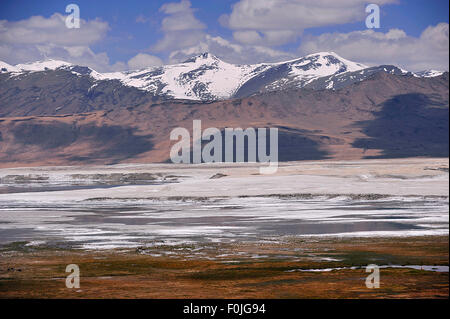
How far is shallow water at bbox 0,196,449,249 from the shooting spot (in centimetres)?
5403

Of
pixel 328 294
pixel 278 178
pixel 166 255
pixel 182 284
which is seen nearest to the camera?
pixel 328 294

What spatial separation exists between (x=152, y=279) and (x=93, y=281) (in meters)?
2.99

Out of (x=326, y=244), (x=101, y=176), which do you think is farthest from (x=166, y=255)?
(x=101, y=176)

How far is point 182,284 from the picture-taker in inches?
1382

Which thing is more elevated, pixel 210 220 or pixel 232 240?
pixel 210 220

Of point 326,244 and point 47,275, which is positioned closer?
point 47,275

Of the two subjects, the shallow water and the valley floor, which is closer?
the valley floor

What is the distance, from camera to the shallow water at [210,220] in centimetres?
5403

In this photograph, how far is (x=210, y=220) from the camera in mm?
65875

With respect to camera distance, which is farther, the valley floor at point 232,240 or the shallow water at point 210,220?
the shallow water at point 210,220

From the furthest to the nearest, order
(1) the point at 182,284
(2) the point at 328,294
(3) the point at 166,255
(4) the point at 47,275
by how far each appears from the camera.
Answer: (3) the point at 166,255 < (4) the point at 47,275 < (1) the point at 182,284 < (2) the point at 328,294

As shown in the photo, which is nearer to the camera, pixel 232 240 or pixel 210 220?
pixel 232 240
